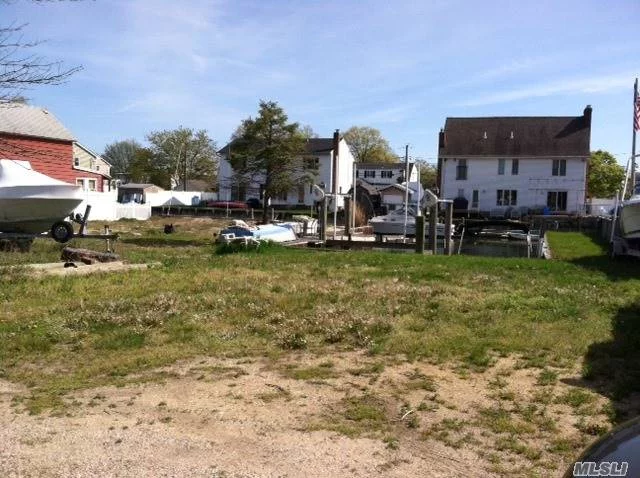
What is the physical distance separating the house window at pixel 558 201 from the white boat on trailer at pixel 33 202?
45.7 metres

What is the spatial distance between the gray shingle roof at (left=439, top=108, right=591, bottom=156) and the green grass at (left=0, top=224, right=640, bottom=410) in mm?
46297

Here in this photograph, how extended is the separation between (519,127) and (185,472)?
2383 inches

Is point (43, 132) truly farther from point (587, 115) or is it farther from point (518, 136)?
point (587, 115)

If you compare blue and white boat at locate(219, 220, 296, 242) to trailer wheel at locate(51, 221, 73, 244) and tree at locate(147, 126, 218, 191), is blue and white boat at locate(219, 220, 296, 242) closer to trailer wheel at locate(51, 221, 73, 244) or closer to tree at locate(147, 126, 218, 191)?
trailer wheel at locate(51, 221, 73, 244)

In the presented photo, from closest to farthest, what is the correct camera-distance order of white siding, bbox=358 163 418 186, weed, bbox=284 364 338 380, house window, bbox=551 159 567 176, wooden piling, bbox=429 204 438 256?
weed, bbox=284 364 338 380 < wooden piling, bbox=429 204 438 256 < house window, bbox=551 159 567 176 < white siding, bbox=358 163 418 186

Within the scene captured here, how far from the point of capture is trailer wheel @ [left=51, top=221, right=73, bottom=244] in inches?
819

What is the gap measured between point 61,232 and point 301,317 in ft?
47.0

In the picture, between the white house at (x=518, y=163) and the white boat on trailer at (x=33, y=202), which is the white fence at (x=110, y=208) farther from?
the white house at (x=518, y=163)

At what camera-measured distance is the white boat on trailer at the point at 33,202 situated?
66.3ft

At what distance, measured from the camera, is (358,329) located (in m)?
8.09

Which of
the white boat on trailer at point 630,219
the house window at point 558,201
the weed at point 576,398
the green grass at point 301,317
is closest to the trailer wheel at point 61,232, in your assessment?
the green grass at point 301,317

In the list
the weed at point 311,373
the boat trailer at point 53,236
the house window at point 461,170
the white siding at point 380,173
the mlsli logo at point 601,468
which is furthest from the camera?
the white siding at point 380,173

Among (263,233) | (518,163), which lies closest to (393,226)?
(263,233)

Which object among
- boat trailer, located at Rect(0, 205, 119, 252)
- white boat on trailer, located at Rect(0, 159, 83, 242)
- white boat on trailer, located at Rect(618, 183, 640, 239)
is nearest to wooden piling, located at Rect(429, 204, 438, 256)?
white boat on trailer, located at Rect(618, 183, 640, 239)
